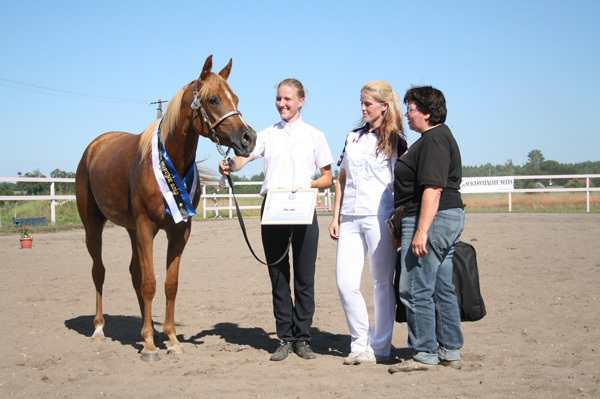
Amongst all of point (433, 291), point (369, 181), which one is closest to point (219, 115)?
point (369, 181)

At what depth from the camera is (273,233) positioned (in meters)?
4.51

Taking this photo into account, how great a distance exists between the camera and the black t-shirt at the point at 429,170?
12.0 ft

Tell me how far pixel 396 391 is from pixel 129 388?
5.83 feet

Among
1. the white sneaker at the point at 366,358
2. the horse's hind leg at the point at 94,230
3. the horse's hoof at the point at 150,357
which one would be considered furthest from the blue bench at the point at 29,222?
the white sneaker at the point at 366,358

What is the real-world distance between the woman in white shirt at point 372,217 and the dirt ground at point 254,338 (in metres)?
0.32

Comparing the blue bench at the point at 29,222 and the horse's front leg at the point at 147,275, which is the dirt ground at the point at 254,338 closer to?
the horse's front leg at the point at 147,275

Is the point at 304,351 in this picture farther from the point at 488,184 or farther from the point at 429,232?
the point at 488,184

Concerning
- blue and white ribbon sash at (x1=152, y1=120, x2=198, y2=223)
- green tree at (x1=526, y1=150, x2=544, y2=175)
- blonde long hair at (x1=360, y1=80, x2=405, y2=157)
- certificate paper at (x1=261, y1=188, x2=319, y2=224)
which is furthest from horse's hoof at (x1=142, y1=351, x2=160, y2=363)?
green tree at (x1=526, y1=150, x2=544, y2=175)

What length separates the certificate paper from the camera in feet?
13.7

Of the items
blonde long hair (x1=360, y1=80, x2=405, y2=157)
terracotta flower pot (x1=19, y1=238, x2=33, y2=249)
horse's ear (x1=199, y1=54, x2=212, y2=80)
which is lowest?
terracotta flower pot (x1=19, y1=238, x2=33, y2=249)

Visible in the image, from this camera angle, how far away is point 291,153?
439 cm

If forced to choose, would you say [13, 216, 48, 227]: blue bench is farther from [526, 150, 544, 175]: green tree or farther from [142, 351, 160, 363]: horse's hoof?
[526, 150, 544, 175]: green tree

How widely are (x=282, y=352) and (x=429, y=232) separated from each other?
1.57 m

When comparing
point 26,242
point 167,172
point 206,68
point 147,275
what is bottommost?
point 26,242
